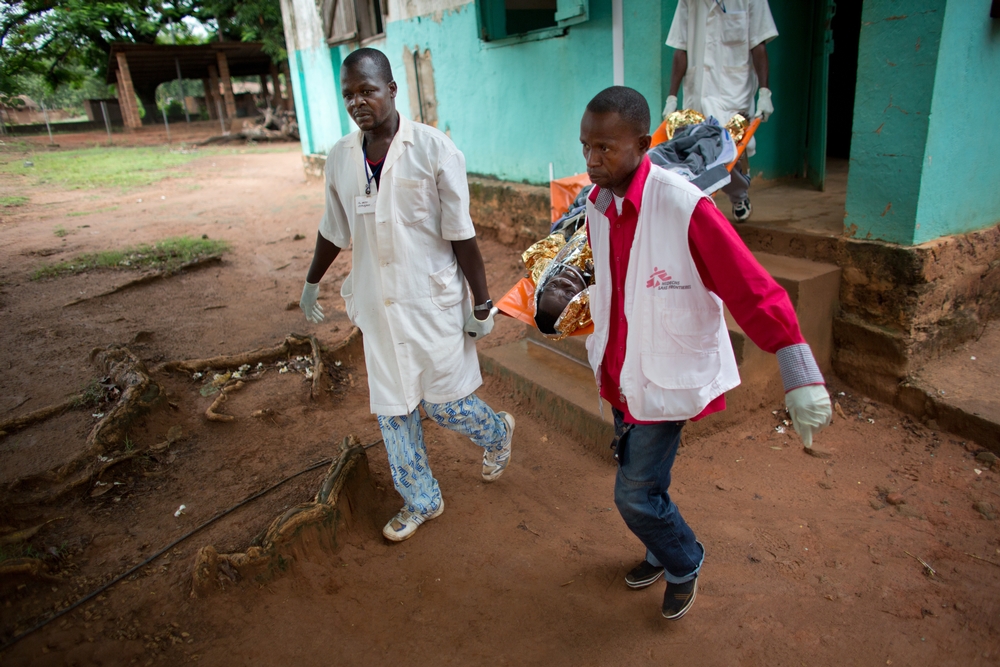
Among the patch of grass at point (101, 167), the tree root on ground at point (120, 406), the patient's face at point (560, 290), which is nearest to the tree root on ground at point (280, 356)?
the tree root on ground at point (120, 406)

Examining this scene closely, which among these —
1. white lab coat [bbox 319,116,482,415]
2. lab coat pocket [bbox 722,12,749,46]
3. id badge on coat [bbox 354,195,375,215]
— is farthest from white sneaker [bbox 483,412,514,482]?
lab coat pocket [bbox 722,12,749,46]

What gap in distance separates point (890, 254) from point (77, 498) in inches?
165

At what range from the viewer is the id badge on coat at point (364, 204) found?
2273mm

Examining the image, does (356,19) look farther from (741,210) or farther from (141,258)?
(741,210)

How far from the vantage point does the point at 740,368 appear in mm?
3221

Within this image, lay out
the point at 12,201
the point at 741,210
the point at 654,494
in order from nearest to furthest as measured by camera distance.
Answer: the point at 654,494, the point at 741,210, the point at 12,201

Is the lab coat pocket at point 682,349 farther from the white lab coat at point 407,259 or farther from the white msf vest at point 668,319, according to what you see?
the white lab coat at point 407,259

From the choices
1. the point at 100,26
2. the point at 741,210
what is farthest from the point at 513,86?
the point at 100,26

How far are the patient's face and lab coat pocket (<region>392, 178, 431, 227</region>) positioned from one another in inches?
21.4

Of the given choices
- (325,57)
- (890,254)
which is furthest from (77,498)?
(325,57)

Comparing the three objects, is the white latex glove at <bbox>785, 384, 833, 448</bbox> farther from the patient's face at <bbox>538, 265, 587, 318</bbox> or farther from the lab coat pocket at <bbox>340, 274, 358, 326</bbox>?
the lab coat pocket at <bbox>340, 274, 358, 326</bbox>

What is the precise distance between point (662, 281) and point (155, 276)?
571 centimetres

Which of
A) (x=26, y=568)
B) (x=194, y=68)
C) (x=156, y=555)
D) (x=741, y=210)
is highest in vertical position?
(x=194, y=68)

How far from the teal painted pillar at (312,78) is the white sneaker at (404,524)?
8575 mm
